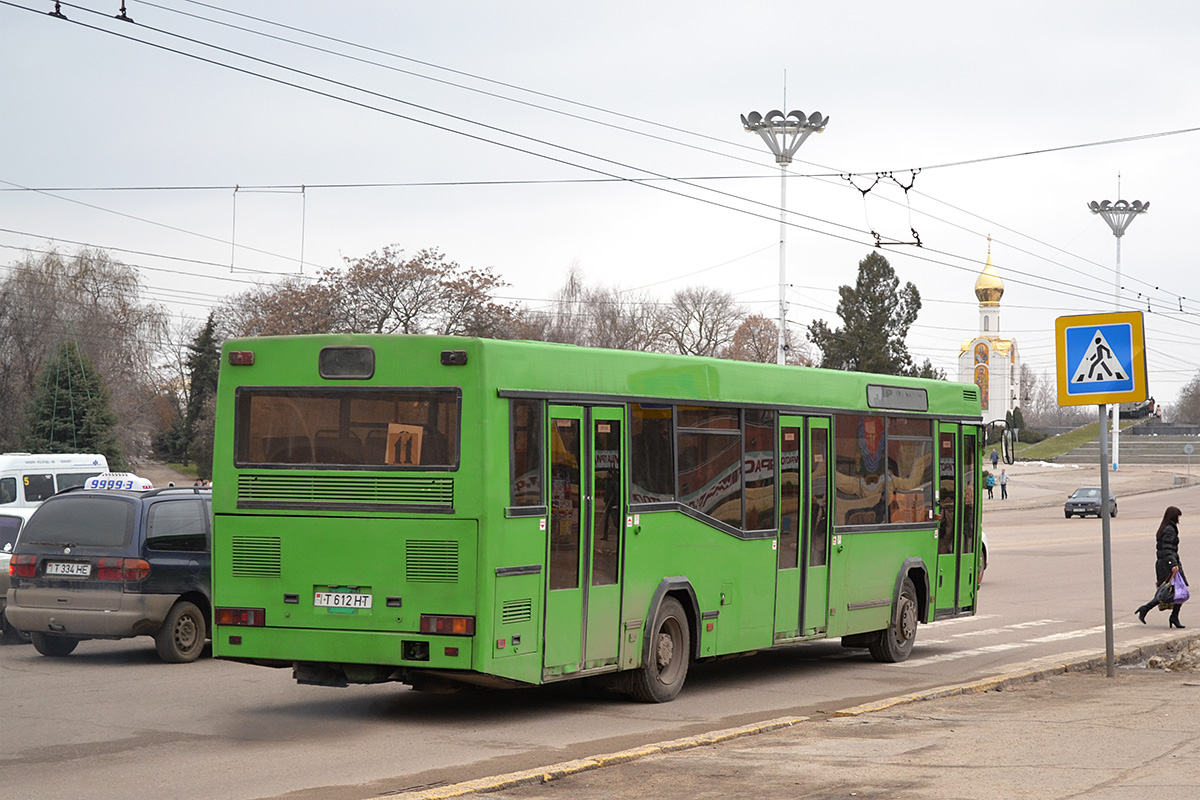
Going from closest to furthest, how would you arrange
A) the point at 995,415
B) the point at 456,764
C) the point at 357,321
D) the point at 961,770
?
the point at 961,770, the point at 456,764, the point at 357,321, the point at 995,415

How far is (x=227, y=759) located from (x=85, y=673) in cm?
501

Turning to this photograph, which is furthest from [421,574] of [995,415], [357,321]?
[995,415]

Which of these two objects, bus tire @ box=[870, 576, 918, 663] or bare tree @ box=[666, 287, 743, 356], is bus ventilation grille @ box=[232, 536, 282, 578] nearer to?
bus tire @ box=[870, 576, 918, 663]

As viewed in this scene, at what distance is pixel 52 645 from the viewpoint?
1473cm

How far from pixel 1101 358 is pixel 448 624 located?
665 centimetres

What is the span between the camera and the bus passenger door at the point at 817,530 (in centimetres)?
1339

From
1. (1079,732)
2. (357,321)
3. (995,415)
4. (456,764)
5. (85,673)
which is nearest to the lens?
(456,764)

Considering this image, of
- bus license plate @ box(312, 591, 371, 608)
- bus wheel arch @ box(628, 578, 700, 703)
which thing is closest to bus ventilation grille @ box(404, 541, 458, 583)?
bus license plate @ box(312, 591, 371, 608)

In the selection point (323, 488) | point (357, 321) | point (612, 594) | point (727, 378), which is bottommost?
point (612, 594)

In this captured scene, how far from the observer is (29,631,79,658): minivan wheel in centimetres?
1460

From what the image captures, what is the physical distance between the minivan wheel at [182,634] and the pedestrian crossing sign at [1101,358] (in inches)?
338

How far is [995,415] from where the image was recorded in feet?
491

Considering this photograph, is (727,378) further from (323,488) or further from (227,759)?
(227,759)

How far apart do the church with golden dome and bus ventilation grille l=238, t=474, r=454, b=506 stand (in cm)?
14054
